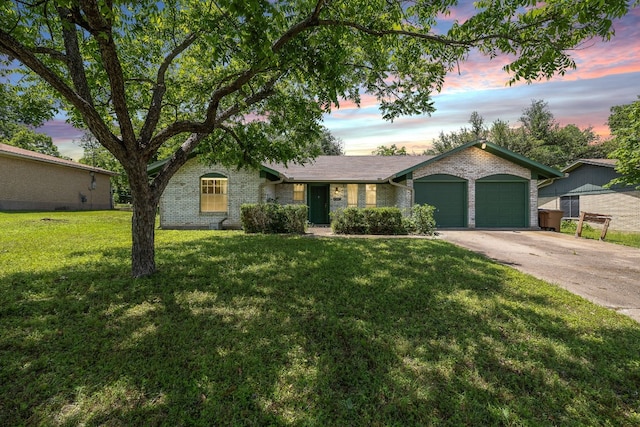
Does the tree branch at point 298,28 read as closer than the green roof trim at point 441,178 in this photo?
Yes

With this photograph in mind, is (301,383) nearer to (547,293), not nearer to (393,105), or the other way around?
(547,293)

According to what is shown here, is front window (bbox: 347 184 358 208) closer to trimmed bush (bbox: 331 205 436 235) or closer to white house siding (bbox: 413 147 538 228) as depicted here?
white house siding (bbox: 413 147 538 228)

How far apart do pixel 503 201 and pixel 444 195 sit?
3.17 metres

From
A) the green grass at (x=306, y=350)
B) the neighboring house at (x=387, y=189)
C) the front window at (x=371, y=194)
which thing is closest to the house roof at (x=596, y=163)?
the neighboring house at (x=387, y=189)

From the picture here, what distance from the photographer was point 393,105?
7961 mm

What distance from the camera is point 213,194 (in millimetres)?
15031

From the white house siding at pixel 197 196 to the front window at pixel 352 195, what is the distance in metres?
5.09

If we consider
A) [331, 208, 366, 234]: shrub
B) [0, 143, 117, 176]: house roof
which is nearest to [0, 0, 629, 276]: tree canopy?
[331, 208, 366, 234]: shrub

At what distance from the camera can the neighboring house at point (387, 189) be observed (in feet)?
48.5

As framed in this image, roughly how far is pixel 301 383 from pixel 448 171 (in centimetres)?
1513

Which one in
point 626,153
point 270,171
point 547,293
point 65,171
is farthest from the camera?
point 65,171

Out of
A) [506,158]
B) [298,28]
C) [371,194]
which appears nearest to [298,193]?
[371,194]

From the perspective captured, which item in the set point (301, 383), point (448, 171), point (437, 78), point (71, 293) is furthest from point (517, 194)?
point (71, 293)

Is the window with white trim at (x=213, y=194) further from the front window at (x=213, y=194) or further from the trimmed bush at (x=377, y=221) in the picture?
the trimmed bush at (x=377, y=221)
